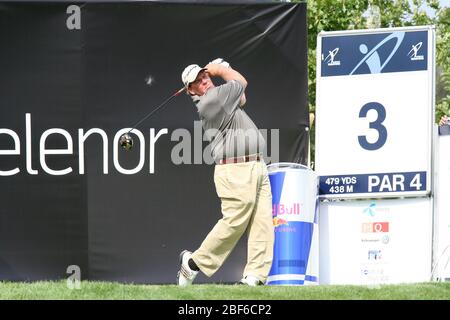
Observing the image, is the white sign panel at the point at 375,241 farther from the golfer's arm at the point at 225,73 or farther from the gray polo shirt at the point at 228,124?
the golfer's arm at the point at 225,73

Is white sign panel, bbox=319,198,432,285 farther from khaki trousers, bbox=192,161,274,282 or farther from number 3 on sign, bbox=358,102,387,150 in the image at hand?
khaki trousers, bbox=192,161,274,282

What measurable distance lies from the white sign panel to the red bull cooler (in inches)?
11.5

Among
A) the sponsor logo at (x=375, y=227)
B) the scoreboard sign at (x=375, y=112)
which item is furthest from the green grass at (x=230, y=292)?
the scoreboard sign at (x=375, y=112)

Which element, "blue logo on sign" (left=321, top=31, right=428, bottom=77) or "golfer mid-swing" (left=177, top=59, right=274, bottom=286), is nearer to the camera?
"golfer mid-swing" (left=177, top=59, right=274, bottom=286)

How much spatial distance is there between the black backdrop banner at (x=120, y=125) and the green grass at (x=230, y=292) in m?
1.38

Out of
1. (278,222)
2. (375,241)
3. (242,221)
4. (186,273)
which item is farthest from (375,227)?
(186,273)

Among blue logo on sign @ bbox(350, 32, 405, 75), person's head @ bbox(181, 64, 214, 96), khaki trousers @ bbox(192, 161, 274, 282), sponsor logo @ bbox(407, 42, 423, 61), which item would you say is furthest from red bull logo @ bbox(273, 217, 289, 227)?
sponsor logo @ bbox(407, 42, 423, 61)

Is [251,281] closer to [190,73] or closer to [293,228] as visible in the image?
[293,228]

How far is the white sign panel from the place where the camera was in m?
9.87

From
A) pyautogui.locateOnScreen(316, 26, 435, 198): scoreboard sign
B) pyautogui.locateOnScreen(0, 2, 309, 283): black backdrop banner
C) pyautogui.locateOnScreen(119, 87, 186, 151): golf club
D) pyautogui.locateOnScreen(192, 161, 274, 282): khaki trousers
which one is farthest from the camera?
pyautogui.locateOnScreen(316, 26, 435, 198): scoreboard sign

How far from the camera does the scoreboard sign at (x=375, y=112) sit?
9.90 m

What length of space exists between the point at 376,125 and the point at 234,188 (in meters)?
1.58

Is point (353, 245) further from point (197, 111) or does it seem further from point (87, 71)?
point (87, 71)
